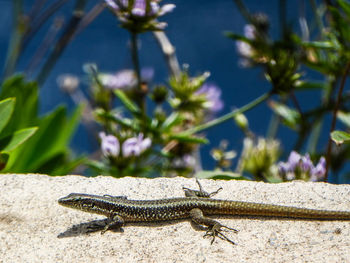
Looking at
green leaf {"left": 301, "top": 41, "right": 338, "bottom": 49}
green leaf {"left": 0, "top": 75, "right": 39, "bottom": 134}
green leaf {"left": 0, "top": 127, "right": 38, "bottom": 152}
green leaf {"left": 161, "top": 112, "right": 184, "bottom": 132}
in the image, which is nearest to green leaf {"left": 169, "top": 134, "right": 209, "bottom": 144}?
green leaf {"left": 161, "top": 112, "right": 184, "bottom": 132}

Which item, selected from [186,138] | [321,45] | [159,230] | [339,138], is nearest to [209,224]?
[159,230]

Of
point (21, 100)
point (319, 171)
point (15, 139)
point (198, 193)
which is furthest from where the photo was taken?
point (21, 100)

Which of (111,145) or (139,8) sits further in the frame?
(111,145)

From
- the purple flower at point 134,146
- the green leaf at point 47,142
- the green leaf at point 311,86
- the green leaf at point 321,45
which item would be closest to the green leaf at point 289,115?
the green leaf at point 311,86

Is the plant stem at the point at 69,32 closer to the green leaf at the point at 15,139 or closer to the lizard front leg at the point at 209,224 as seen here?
the green leaf at the point at 15,139

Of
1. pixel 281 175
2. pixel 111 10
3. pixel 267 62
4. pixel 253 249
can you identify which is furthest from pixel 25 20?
pixel 253 249

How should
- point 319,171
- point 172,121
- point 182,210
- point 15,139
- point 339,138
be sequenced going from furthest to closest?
point 172,121 < point 319,171 < point 15,139 < point 339,138 < point 182,210

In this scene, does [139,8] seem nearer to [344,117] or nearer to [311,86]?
[311,86]

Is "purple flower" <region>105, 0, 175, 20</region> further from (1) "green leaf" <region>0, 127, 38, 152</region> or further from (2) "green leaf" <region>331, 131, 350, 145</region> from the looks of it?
(2) "green leaf" <region>331, 131, 350, 145</region>
